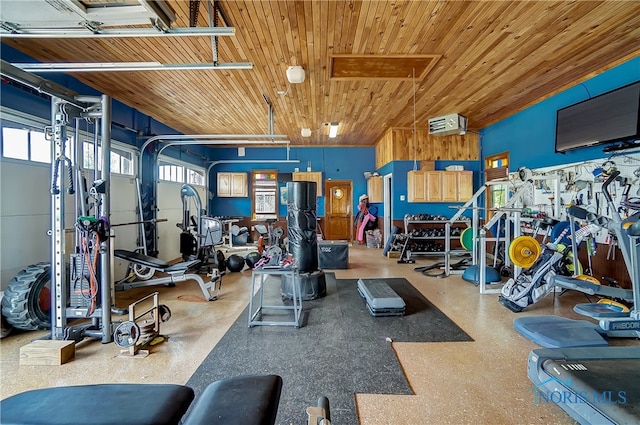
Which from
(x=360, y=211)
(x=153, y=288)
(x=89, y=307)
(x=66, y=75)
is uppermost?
(x=66, y=75)

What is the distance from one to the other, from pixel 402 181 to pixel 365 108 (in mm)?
2497

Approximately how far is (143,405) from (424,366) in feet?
6.99

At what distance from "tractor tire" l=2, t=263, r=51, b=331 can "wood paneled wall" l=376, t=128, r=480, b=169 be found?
6.94 metres

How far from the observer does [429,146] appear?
23.8ft

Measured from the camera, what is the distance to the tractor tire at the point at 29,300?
272 centimetres

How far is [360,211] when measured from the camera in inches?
351

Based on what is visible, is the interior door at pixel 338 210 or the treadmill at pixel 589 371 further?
the interior door at pixel 338 210

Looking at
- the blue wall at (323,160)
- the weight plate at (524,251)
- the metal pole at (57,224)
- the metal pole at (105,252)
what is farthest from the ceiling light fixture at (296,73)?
the blue wall at (323,160)

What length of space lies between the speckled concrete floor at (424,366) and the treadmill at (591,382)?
0.13 metres

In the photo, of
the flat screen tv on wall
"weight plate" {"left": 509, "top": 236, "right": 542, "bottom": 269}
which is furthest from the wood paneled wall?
"weight plate" {"left": 509, "top": 236, "right": 542, "bottom": 269}

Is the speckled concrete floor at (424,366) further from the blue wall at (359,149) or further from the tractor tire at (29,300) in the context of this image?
the blue wall at (359,149)

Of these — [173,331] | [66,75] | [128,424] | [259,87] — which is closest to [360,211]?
[259,87]

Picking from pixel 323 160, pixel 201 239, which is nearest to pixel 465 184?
pixel 323 160

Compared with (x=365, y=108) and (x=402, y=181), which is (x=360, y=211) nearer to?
(x=402, y=181)
